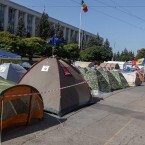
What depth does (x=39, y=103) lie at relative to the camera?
8719 mm

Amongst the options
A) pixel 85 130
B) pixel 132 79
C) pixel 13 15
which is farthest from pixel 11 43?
pixel 85 130

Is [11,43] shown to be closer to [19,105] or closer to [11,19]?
[11,19]

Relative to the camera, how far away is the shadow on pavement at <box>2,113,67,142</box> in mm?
7453

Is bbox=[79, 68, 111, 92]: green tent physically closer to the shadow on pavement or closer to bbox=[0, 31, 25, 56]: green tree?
the shadow on pavement

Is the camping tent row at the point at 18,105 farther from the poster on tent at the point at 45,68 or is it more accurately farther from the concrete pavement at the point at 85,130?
the poster on tent at the point at 45,68

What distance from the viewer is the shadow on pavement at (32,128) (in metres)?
7.45

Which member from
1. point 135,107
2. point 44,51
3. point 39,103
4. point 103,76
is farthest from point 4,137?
point 44,51

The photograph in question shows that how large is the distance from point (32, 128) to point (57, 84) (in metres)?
2.77

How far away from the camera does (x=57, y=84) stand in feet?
35.1

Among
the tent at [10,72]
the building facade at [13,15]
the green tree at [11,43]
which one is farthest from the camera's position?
the building facade at [13,15]

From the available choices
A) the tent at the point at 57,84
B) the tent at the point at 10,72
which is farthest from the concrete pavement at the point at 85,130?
the tent at the point at 10,72

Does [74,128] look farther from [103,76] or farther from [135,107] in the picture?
[103,76]

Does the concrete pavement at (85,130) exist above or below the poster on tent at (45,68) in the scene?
below

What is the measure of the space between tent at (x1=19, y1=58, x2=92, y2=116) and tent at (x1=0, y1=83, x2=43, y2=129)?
4.56 feet
